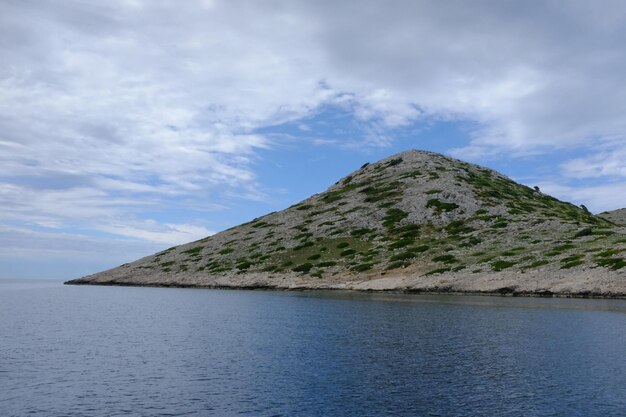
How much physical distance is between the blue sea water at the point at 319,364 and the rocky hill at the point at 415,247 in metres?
33.1

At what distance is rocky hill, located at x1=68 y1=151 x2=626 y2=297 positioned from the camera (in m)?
97.2

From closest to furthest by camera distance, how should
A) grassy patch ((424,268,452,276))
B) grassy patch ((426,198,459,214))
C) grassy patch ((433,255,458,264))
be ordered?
grassy patch ((424,268,452,276)) → grassy patch ((433,255,458,264)) → grassy patch ((426,198,459,214))

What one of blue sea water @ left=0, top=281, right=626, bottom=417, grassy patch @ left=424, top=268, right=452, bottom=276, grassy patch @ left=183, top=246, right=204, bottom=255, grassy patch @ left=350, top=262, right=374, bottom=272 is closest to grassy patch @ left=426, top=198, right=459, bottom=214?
grassy patch @ left=350, top=262, right=374, bottom=272

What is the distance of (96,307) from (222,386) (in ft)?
188

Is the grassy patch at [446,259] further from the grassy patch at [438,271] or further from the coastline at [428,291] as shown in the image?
the coastline at [428,291]

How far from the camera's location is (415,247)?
130375mm

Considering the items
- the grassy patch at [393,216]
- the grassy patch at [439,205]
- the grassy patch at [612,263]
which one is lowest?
the grassy patch at [612,263]

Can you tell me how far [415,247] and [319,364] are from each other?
97685 mm

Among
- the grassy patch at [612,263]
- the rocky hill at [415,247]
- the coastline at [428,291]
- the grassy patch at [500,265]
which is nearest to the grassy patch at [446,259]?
the rocky hill at [415,247]

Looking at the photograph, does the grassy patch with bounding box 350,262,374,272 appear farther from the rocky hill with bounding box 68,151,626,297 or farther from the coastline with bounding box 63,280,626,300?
the coastline with bounding box 63,280,626,300

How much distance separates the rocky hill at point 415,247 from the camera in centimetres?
9719

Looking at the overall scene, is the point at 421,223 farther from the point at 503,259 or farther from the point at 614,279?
the point at 614,279

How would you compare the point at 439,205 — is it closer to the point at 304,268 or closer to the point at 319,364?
the point at 304,268

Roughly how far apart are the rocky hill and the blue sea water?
109 ft
